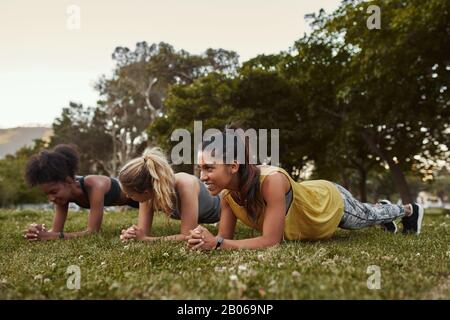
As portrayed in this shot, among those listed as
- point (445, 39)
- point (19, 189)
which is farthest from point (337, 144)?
point (19, 189)

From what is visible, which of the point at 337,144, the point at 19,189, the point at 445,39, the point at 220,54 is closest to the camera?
the point at 445,39

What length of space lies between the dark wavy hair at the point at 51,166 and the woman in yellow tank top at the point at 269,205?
10.5 ft

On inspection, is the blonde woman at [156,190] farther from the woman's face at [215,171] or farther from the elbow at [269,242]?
the elbow at [269,242]

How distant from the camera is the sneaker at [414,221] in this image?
836cm

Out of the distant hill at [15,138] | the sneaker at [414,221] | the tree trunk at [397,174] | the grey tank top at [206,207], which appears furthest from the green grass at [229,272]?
the distant hill at [15,138]

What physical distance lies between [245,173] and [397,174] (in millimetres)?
24347

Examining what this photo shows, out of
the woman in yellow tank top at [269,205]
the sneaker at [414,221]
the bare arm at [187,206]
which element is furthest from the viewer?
the sneaker at [414,221]

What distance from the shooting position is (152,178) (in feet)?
23.3

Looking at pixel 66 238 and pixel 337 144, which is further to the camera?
pixel 337 144

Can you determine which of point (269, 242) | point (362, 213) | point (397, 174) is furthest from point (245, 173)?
point (397, 174)

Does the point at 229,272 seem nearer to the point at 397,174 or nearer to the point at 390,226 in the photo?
the point at 390,226
